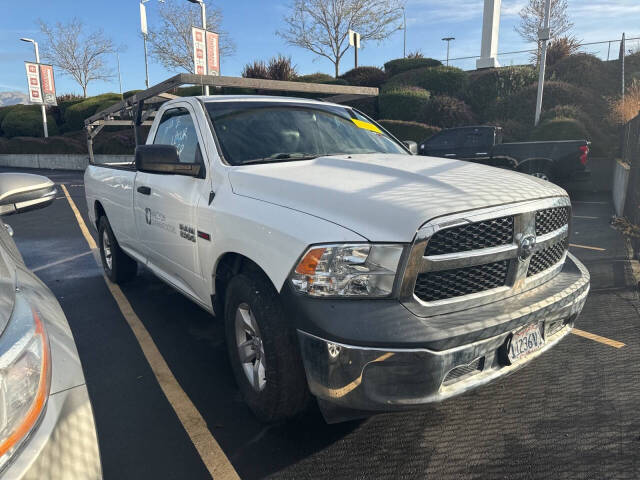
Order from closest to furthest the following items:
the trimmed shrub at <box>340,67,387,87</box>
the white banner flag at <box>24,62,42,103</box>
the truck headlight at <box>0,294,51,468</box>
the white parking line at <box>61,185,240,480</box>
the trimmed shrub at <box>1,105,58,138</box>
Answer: the truck headlight at <box>0,294,51,468</box> → the white parking line at <box>61,185,240,480</box> → the trimmed shrub at <box>340,67,387,87</box> → the white banner flag at <box>24,62,42,103</box> → the trimmed shrub at <box>1,105,58,138</box>

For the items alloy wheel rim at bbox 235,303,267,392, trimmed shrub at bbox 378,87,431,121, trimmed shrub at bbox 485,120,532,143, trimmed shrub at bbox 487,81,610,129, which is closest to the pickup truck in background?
trimmed shrub at bbox 485,120,532,143

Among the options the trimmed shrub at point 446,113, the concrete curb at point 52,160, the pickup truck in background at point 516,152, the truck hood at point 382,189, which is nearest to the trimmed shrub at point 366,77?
the trimmed shrub at point 446,113

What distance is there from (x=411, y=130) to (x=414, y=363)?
681 inches

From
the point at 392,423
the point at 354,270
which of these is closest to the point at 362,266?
the point at 354,270

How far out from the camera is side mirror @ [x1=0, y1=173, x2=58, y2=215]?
97.2 inches

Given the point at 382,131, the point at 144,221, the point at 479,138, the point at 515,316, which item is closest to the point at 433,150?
the point at 479,138

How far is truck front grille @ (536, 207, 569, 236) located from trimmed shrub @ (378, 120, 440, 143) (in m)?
15.4

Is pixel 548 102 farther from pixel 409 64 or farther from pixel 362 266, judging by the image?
pixel 362 266

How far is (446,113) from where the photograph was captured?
19062 millimetres

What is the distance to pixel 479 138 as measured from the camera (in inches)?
521

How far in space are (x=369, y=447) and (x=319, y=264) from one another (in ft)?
3.72

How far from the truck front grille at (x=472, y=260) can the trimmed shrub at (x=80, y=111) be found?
32962mm

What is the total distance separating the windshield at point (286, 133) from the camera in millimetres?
3312

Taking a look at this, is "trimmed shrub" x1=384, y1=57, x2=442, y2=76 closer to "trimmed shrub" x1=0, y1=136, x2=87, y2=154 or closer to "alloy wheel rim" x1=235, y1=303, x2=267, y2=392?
"trimmed shrub" x1=0, y1=136, x2=87, y2=154
